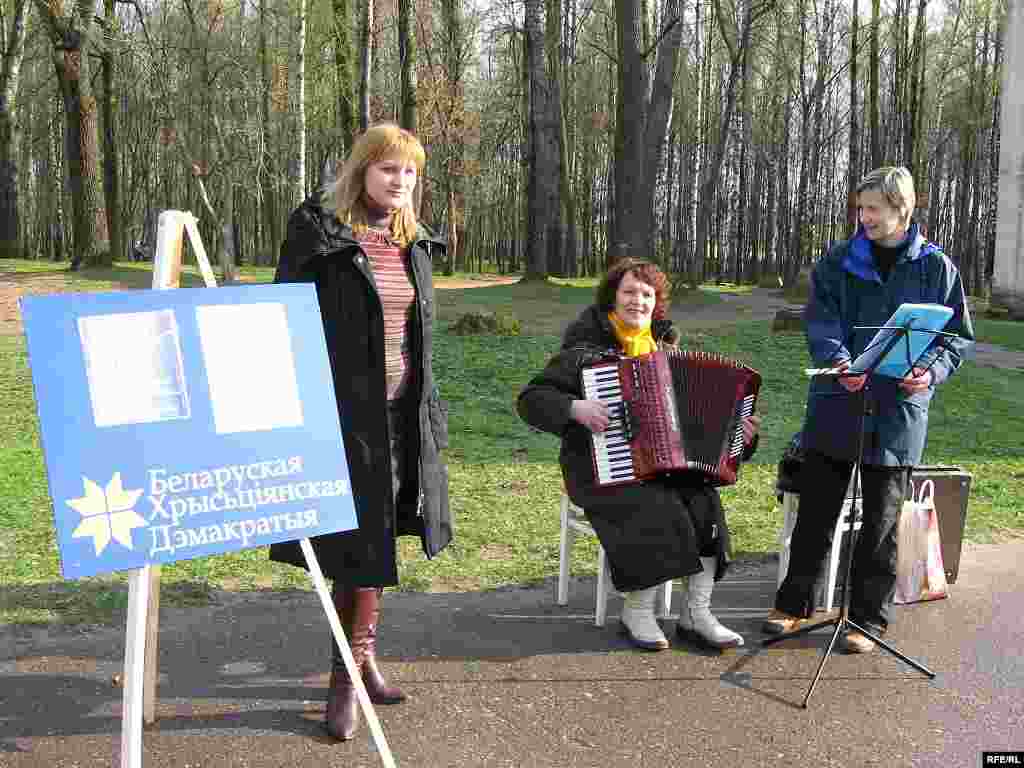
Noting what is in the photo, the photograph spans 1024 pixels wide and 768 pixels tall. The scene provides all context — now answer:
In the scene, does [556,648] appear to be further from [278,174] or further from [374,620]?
[278,174]

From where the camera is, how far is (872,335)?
4.48m

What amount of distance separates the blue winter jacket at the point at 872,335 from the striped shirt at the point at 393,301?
1886mm

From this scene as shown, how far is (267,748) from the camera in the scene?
3449mm

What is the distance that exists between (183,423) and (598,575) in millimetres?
2606

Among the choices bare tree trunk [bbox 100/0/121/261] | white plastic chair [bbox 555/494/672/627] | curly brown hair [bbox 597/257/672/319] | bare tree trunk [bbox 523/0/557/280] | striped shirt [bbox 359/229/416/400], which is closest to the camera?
striped shirt [bbox 359/229/416/400]

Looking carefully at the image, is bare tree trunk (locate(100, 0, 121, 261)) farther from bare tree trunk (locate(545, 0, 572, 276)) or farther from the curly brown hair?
the curly brown hair

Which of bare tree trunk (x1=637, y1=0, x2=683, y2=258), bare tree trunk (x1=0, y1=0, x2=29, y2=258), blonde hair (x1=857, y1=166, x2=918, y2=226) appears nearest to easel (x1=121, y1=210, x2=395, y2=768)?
blonde hair (x1=857, y1=166, x2=918, y2=226)

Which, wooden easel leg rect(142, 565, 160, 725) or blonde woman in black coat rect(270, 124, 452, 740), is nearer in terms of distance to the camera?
blonde woman in black coat rect(270, 124, 452, 740)

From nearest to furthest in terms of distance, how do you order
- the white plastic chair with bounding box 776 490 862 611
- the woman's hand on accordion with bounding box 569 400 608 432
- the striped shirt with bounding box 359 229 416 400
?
the striped shirt with bounding box 359 229 416 400
the woman's hand on accordion with bounding box 569 400 608 432
the white plastic chair with bounding box 776 490 862 611

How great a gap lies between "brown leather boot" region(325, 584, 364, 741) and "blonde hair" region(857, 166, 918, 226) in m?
2.71

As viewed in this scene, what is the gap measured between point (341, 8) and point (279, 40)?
798 inches

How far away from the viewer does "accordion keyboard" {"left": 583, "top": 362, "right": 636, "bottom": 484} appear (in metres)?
4.19

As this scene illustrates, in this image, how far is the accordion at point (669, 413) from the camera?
4195 millimetres

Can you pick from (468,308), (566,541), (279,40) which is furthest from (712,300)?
(279,40)
